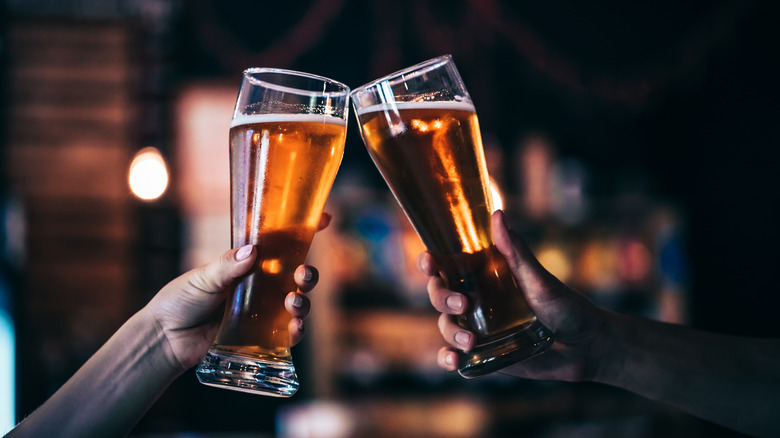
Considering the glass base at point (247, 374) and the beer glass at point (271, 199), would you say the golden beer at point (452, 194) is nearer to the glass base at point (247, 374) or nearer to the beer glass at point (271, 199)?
the beer glass at point (271, 199)

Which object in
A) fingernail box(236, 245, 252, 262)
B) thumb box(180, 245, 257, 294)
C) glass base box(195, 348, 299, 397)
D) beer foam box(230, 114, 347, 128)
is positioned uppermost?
beer foam box(230, 114, 347, 128)

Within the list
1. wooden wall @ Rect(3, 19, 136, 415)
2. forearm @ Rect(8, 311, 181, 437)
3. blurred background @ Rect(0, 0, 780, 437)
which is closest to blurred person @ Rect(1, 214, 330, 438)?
forearm @ Rect(8, 311, 181, 437)

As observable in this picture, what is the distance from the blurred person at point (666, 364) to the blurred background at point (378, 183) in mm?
3185

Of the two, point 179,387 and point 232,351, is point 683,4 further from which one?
point 232,351

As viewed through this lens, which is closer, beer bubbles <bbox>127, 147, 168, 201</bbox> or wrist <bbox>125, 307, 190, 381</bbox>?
wrist <bbox>125, 307, 190, 381</bbox>

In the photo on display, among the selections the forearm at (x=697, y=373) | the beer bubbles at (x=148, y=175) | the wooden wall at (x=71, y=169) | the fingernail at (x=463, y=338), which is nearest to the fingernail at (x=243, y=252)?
the fingernail at (x=463, y=338)

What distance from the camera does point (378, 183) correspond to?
534 centimetres

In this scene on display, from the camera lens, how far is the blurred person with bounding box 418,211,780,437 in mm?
1213

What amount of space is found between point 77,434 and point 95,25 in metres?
4.97

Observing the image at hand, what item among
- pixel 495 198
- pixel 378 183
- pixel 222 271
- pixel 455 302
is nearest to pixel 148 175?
pixel 378 183

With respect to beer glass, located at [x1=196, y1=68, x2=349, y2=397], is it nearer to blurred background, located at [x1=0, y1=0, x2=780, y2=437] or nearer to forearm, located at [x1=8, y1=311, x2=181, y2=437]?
forearm, located at [x1=8, y1=311, x2=181, y2=437]

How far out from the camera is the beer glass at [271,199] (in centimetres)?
103

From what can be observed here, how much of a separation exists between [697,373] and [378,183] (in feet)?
13.8

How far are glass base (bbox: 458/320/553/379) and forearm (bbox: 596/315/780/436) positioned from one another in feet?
0.74
